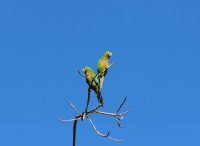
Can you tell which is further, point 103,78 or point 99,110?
point 103,78

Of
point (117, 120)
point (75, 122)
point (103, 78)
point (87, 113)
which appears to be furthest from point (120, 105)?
point (103, 78)

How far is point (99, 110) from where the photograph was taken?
264cm

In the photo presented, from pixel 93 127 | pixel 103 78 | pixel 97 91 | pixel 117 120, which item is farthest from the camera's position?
pixel 103 78

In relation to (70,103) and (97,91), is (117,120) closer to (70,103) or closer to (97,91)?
(70,103)

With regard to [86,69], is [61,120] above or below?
below

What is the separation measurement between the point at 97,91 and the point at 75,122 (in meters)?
2.35

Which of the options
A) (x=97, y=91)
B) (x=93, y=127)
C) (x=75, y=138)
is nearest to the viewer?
(x=75, y=138)

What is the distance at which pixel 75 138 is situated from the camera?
7.77ft

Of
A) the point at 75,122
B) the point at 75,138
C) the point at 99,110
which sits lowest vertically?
the point at 75,138

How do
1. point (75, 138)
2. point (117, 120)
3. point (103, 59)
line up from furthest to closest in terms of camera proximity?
point (103, 59), point (117, 120), point (75, 138)

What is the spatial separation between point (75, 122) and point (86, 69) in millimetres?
2809

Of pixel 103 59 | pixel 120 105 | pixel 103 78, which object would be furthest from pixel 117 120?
pixel 103 59

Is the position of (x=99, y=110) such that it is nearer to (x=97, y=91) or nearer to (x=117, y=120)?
(x=117, y=120)

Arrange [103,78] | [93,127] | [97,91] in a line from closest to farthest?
[93,127] → [97,91] → [103,78]
